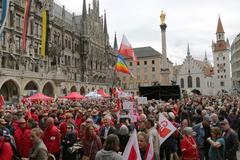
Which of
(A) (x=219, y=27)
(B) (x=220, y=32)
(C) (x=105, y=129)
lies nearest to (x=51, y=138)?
(C) (x=105, y=129)

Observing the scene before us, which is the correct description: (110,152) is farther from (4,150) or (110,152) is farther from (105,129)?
(105,129)

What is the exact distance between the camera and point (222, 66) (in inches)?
4232

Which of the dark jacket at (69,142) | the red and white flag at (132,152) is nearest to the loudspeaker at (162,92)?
the dark jacket at (69,142)

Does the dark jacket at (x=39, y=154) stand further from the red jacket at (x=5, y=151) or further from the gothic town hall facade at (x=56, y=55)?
the gothic town hall facade at (x=56, y=55)

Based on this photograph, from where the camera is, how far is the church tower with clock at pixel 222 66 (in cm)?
10462

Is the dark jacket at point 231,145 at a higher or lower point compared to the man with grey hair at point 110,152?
lower

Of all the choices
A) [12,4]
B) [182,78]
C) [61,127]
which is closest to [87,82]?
[12,4]

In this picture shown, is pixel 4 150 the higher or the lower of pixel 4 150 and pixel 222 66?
the lower

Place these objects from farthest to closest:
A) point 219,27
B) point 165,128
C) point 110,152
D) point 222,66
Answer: point 219,27
point 222,66
point 165,128
point 110,152

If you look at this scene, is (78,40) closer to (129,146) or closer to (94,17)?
(94,17)

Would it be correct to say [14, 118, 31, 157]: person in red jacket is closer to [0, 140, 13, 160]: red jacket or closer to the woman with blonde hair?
[0, 140, 13, 160]: red jacket

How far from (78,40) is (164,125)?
55.6m

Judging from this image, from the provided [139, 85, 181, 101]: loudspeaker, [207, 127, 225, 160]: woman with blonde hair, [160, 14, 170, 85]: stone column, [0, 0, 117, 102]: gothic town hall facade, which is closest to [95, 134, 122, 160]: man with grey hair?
[207, 127, 225, 160]: woman with blonde hair

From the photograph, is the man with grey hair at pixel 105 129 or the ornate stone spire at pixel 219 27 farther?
the ornate stone spire at pixel 219 27
